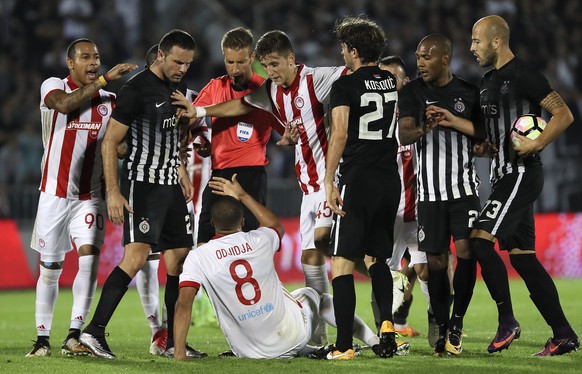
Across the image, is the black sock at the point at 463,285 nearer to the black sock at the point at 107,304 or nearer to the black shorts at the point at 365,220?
the black shorts at the point at 365,220

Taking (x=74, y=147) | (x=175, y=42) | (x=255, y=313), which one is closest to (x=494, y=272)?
(x=255, y=313)

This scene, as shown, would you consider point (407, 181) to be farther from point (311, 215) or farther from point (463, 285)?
point (463, 285)

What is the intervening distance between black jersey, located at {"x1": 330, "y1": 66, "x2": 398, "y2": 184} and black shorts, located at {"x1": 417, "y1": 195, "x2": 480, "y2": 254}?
1.63 feet

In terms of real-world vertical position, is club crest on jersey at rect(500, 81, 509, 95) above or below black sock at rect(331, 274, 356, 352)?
above

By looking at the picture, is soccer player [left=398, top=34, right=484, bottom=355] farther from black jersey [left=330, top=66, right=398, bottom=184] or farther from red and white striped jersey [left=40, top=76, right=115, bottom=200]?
red and white striped jersey [left=40, top=76, right=115, bottom=200]

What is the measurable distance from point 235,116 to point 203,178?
2460 millimetres

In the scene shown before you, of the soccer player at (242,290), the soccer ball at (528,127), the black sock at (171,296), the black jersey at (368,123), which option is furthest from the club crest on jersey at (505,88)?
the black sock at (171,296)

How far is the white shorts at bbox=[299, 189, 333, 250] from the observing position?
7.98m

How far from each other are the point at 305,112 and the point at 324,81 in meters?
0.28

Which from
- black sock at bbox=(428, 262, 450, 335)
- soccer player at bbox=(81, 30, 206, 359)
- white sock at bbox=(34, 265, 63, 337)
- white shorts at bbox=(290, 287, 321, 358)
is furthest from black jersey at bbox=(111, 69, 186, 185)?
black sock at bbox=(428, 262, 450, 335)

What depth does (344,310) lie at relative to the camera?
699 centimetres

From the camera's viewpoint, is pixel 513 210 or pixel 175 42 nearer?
pixel 513 210

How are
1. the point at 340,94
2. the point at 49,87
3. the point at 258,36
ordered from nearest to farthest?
1. the point at 340,94
2. the point at 49,87
3. the point at 258,36

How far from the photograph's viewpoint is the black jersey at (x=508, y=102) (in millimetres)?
7211
